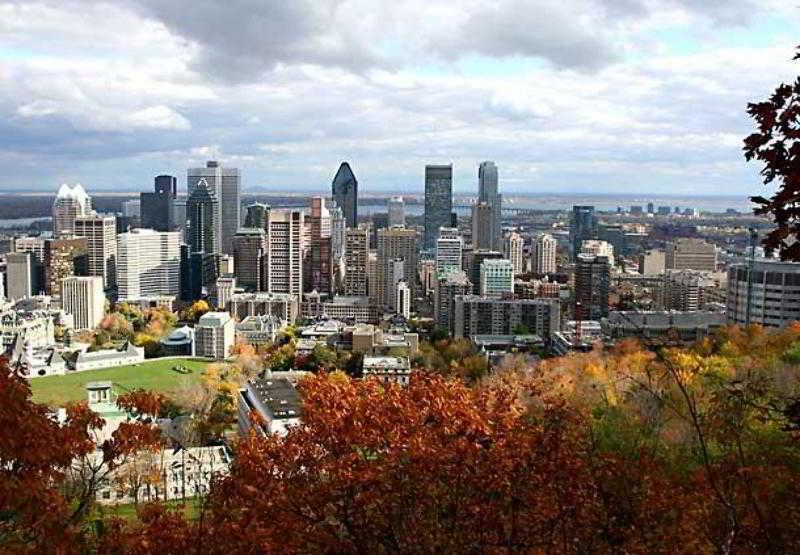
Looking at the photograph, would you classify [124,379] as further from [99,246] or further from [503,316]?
[99,246]

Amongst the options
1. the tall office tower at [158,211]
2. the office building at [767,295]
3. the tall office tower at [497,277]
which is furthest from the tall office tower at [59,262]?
the office building at [767,295]

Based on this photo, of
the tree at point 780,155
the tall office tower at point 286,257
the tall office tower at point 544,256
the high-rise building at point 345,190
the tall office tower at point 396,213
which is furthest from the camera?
the tall office tower at point 396,213

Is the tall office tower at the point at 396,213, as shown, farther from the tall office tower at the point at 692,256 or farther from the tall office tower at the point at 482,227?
the tall office tower at the point at 692,256

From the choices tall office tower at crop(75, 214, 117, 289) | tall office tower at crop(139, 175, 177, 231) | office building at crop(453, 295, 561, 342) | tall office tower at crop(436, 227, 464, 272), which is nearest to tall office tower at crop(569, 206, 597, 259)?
tall office tower at crop(436, 227, 464, 272)

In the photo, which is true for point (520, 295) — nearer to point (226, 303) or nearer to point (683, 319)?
point (683, 319)

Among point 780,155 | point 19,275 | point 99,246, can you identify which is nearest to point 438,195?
point 99,246
